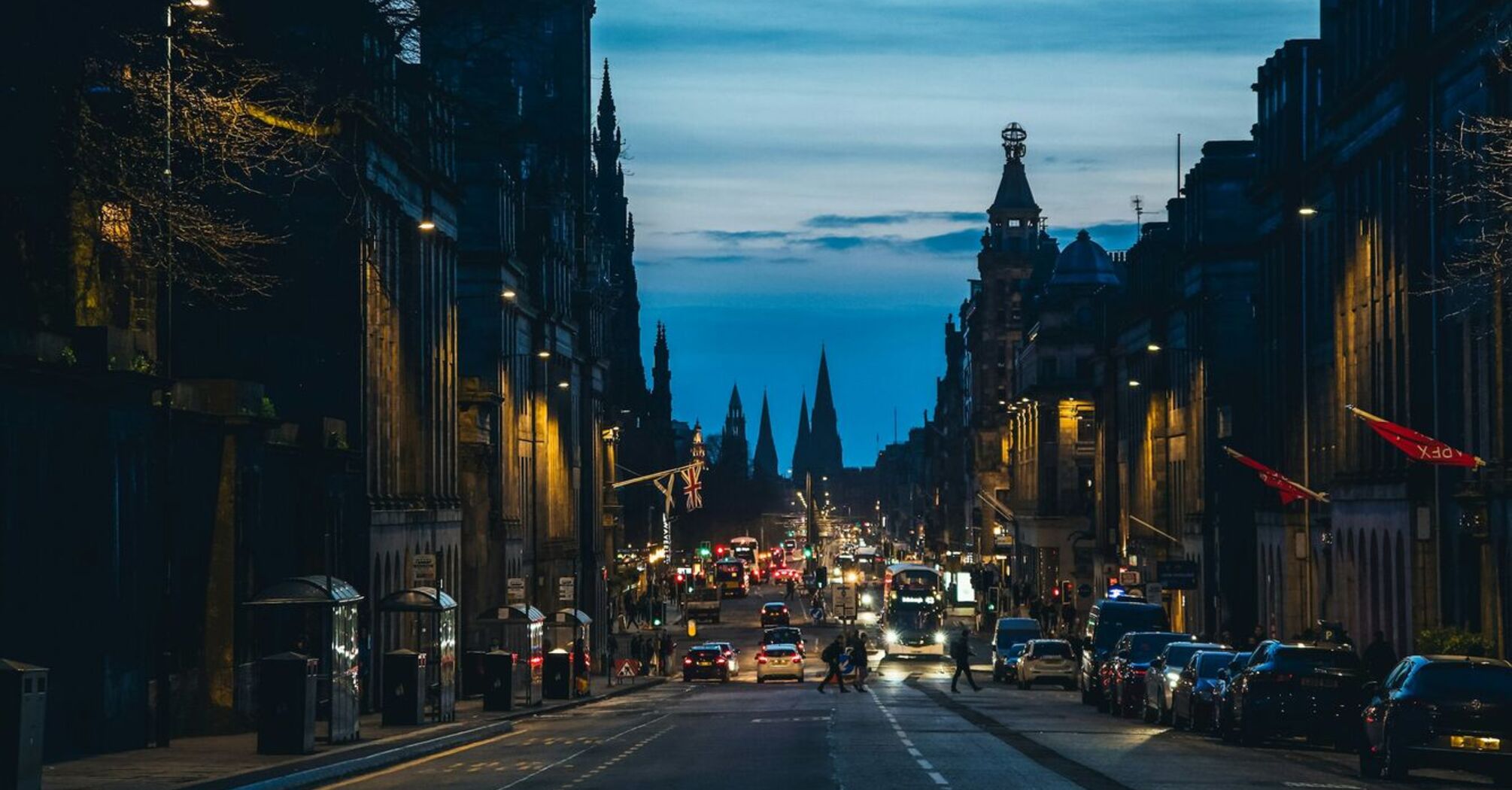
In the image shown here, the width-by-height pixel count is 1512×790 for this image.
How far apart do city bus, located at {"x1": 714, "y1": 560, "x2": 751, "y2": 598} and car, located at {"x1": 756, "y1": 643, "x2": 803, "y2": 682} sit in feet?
325

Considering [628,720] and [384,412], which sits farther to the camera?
[384,412]

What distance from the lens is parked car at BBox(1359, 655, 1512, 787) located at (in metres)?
27.5

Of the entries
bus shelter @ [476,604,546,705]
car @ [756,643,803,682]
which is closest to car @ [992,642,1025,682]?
car @ [756,643,803,682]

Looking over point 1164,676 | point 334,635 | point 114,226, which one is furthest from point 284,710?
point 1164,676

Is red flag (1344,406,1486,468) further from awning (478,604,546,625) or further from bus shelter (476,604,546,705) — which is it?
awning (478,604,546,625)

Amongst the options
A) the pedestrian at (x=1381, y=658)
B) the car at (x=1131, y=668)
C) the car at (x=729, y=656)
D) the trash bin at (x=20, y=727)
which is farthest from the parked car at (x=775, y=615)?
the trash bin at (x=20, y=727)

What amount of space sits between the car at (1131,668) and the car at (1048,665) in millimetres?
18721

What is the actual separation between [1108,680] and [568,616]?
25946mm

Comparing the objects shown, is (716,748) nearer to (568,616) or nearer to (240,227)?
(240,227)

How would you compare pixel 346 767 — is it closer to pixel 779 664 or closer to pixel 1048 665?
pixel 1048 665

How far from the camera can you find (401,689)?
43688 millimetres

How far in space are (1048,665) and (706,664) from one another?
1665cm

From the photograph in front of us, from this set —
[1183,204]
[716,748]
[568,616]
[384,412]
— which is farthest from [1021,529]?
[716,748]

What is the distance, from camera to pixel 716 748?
34.1 meters
